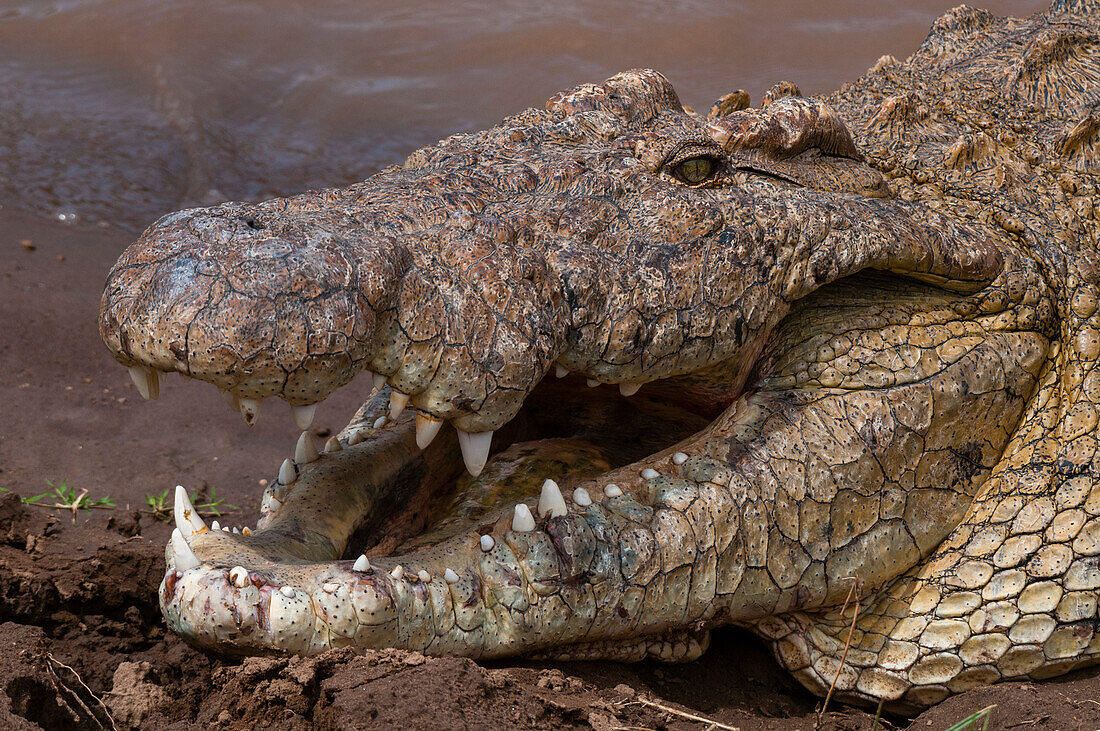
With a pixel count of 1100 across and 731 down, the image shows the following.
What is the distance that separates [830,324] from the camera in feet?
9.00

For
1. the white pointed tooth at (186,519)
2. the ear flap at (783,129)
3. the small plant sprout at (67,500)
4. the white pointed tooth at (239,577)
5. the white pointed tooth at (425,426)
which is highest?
the ear flap at (783,129)

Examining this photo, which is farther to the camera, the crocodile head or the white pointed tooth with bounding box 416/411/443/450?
the white pointed tooth with bounding box 416/411/443/450

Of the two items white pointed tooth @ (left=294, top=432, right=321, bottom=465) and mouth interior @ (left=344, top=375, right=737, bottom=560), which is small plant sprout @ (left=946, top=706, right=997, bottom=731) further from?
white pointed tooth @ (left=294, top=432, right=321, bottom=465)

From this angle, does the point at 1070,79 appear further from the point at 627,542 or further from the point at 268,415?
the point at 268,415

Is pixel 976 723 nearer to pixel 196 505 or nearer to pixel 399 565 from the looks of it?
pixel 399 565

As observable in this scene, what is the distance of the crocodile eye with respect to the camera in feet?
8.51

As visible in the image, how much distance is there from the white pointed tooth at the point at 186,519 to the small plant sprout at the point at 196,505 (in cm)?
166

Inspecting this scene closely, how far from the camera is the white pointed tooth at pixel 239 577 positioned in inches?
77.4

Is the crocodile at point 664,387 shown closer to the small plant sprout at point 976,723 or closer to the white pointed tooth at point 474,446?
the white pointed tooth at point 474,446

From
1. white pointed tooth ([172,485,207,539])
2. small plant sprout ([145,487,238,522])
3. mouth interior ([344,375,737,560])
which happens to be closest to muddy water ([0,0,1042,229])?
small plant sprout ([145,487,238,522])

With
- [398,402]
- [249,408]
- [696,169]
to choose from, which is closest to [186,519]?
[249,408]

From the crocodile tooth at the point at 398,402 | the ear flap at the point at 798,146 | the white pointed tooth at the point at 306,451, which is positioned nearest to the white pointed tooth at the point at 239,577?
the crocodile tooth at the point at 398,402

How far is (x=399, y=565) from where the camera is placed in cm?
212

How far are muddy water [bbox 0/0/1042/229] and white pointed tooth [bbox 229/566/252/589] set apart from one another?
205 inches
